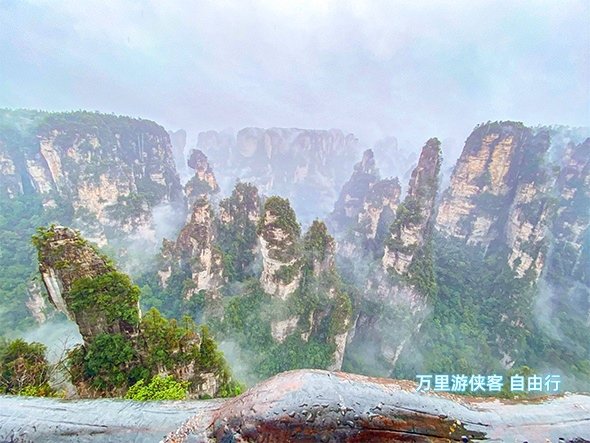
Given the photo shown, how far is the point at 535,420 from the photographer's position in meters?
1.56

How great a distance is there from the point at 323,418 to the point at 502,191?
4092 centimetres

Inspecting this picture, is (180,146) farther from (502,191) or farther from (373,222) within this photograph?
(502,191)

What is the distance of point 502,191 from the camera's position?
3516 centimetres

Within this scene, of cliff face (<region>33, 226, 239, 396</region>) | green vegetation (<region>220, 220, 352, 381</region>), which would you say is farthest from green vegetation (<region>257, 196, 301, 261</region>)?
cliff face (<region>33, 226, 239, 396</region>)

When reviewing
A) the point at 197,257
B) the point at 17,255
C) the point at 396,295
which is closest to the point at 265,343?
the point at 197,257

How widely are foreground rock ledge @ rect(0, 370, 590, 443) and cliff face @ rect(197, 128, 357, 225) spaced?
102 m

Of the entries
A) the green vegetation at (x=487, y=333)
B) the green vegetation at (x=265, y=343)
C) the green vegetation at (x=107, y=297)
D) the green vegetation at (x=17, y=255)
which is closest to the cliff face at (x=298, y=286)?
the green vegetation at (x=265, y=343)

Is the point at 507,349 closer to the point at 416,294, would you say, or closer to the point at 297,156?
the point at 416,294

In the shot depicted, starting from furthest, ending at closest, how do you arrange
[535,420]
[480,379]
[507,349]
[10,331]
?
[507,349], [10,331], [480,379], [535,420]

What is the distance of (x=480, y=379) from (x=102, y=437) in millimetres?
4830

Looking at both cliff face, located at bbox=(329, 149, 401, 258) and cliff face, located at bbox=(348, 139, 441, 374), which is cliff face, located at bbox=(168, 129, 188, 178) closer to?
cliff face, located at bbox=(329, 149, 401, 258)

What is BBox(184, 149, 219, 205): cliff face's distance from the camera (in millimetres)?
50469

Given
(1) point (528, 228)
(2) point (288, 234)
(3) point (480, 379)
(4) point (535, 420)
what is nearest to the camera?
(4) point (535, 420)

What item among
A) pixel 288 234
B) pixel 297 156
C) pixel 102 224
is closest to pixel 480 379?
pixel 288 234
